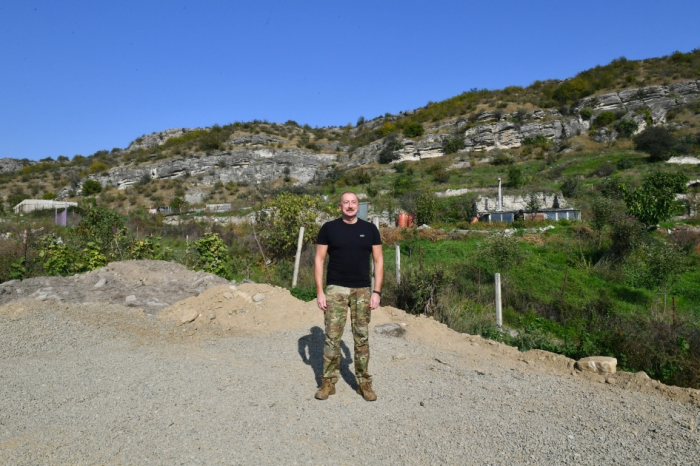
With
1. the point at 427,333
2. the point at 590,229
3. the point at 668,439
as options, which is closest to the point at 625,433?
the point at 668,439

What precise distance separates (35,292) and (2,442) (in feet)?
19.2

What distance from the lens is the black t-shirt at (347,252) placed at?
4.10 meters

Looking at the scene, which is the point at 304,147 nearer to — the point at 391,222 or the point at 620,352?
the point at 391,222

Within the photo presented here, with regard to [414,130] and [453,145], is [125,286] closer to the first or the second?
[453,145]

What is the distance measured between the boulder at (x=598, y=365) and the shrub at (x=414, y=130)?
58.6 meters

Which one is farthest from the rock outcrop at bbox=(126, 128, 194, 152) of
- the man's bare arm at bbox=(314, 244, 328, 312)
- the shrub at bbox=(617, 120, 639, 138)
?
the man's bare arm at bbox=(314, 244, 328, 312)

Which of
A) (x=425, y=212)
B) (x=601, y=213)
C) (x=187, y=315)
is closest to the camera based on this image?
(x=187, y=315)

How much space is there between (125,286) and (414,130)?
5747 cm

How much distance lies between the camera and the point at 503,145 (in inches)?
2122

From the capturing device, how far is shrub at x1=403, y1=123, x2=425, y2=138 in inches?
2437

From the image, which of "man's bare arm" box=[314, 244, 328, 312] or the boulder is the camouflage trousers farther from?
the boulder

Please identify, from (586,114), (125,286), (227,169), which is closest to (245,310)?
(125,286)

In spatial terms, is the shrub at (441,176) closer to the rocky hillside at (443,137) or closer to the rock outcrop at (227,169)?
the rocky hillside at (443,137)

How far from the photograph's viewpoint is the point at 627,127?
1901 inches
